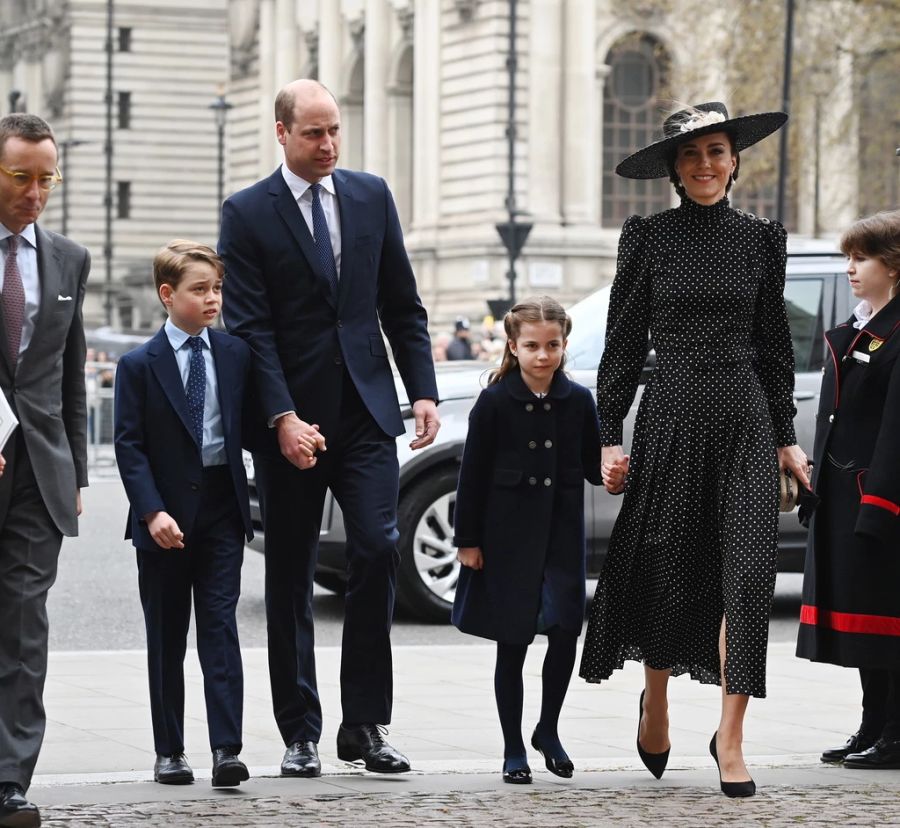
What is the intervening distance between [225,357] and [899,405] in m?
2.21

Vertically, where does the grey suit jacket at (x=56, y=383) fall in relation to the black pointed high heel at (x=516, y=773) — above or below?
above

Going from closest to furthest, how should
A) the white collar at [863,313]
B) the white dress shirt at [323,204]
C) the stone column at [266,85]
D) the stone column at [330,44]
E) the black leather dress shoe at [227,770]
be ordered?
the black leather dress shoe at [227,770]
the white dress shirt at [323,204]
the white collar at [863,313]
the stone column at [330,44]
the stone column at [266,85]

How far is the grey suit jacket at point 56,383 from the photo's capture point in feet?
21.2

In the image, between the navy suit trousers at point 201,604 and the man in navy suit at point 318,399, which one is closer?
the navy suit trousers at point 201,604

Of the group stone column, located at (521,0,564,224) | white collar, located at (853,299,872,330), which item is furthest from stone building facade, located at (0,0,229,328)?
white collar, located at (853,299,872,330)

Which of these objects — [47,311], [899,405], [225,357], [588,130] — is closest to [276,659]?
[225,357]

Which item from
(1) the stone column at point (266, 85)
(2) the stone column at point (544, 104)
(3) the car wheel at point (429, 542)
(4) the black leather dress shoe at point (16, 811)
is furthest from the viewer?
(1) the stone column at point (266, 85)

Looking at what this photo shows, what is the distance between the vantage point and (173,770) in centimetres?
686

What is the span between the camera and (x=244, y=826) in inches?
241

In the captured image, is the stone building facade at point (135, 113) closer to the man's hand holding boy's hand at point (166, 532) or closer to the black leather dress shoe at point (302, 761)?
the black leather dress shoe at point (302, 761)

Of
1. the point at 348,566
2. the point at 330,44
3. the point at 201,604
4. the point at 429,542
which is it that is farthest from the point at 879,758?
the point at 330,44

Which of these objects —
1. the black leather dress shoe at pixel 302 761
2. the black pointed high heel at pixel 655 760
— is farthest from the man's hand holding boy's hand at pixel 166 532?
the black pointed high heel at pixel 655 760

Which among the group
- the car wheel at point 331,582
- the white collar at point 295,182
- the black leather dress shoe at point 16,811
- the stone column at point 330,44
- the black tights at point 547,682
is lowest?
the car wheel at point 331,582

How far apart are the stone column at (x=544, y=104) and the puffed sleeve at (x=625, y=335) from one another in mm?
42532
